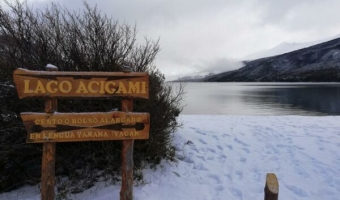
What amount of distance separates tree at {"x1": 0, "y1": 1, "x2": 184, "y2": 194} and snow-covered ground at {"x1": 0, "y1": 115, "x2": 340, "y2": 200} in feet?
1.23

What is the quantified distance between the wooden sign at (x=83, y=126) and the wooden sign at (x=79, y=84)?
27cm

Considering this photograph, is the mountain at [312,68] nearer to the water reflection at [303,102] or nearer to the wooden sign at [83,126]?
the water reflection at [303,102]

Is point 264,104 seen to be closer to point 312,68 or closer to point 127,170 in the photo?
point 127,170

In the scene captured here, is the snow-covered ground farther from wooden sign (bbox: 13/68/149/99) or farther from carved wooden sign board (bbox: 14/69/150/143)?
wooden sign (bbox: 13/68/149/99)

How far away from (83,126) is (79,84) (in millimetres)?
566

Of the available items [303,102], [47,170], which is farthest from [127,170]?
[303,102]

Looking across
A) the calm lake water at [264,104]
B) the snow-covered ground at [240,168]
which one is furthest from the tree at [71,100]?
the calm lake water at [264,104]

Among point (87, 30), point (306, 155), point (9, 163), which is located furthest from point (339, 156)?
point (9, 163)

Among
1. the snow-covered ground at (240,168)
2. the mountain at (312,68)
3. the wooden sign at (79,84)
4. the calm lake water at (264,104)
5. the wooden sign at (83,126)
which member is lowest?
the calm lake water at (264,104)

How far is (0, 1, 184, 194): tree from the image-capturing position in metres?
4.74

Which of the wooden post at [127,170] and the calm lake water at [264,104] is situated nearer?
the wooden post at [127,170]

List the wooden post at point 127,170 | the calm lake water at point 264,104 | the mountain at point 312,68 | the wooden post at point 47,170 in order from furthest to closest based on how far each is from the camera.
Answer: the mountain at point 312,68
the calm lake water at point 264,104
the wooden post at point 127,170
the wooden post at point 47,170

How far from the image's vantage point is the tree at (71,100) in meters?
4.74

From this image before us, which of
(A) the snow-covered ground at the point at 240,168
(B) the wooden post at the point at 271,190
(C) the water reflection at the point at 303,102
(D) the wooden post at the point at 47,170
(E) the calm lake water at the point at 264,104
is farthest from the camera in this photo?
(C) the water reflection at the point at 303,102
